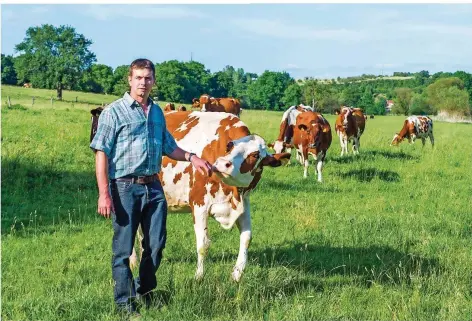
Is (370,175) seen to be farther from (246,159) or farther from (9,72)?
(9,72)

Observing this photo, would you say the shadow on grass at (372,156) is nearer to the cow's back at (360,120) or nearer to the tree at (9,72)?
the cow's back at (360,120)

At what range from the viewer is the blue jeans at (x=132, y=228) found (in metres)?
5.02

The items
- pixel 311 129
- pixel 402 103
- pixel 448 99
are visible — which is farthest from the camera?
pixel 402 103

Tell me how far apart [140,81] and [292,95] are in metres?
97.9

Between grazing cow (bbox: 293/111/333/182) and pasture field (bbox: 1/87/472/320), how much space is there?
0.60 m

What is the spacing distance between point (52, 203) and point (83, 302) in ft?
19.0

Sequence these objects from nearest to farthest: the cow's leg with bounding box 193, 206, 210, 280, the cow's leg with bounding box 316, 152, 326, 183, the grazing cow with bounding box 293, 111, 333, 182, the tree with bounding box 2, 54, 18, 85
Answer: the cow's leg with bounding box 193, 206, 210, 280
the cow's leg with bounding box 316, 152, 326, 183
the grazing cow with bounding box 293, 111, 333, 182
the tree with bounding box 2, 54, 18, 85

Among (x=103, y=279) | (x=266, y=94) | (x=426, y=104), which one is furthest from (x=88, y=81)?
(x=103, y=279)

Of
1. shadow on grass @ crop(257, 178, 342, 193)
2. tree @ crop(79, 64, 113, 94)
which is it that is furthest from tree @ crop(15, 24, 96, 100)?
shadow on grass @ crop(257, 178, 342, 193)

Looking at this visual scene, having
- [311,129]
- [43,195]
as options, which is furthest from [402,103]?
[43,195]

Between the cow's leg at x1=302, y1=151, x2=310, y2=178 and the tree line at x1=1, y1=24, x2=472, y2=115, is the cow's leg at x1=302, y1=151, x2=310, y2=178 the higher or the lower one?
the lower one

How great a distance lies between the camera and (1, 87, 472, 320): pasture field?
539 cm

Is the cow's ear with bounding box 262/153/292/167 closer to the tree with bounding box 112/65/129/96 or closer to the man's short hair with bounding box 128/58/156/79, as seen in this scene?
the man's short hair with bounding box 128/58/156/79

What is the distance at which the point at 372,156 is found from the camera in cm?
1916
